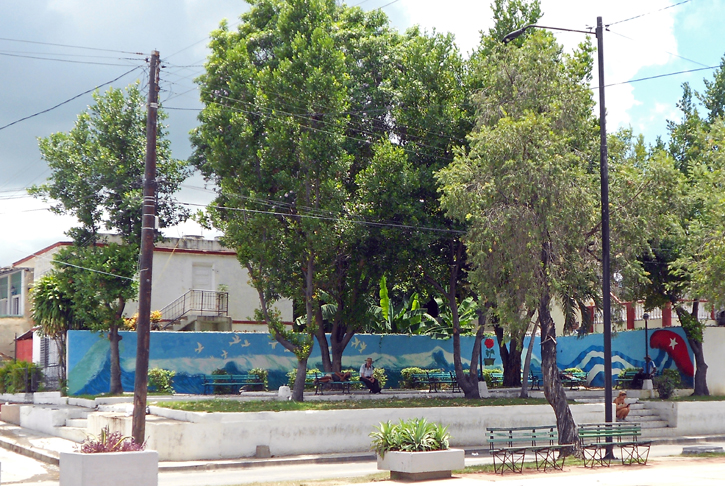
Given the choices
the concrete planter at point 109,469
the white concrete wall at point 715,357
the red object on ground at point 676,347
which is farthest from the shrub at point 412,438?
the red object on ground at point 676,347

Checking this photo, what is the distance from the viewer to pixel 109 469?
11289 mm

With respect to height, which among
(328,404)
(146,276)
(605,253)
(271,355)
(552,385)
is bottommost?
(328,404)

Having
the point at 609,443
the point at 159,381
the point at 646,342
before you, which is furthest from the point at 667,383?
the point at 159,381

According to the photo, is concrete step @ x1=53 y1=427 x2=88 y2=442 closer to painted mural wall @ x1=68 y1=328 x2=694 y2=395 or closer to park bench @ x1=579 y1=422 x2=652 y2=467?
painted mural wall @ x1=68 y1=328 x2=694 y2=395

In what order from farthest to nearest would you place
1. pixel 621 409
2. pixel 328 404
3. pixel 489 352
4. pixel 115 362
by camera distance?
pixel 489 352
pixel 115 362
pixel 621 409
pixel 328 404

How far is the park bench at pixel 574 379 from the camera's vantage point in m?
33.3

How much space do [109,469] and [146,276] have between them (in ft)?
21.1

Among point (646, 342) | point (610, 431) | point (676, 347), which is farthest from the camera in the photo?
point (676, 347)

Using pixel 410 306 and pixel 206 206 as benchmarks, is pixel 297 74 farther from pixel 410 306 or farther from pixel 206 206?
pixel 410 306

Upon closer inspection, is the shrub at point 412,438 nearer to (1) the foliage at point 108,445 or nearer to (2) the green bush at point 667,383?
(1) the foliage at point 108,445

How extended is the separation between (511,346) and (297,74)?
52.7ft

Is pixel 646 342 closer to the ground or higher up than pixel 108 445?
higher up

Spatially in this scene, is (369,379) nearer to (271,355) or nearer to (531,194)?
(271,355)

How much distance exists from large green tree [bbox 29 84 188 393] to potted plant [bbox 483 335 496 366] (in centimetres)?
1612
